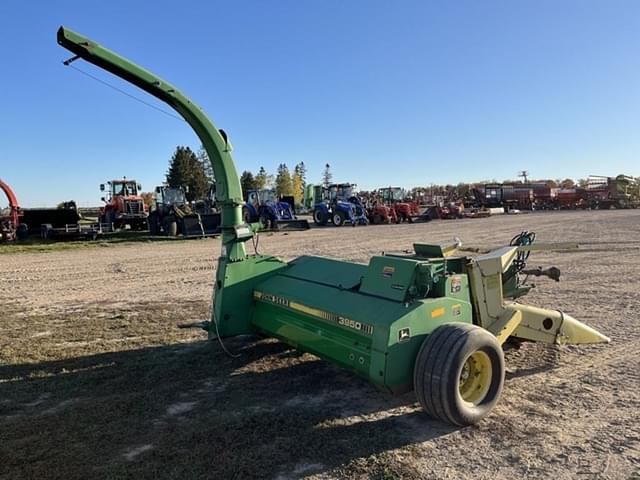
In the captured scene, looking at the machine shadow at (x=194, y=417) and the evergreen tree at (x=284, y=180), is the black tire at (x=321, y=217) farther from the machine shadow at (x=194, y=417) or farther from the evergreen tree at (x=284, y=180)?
the evergreen tree at (x=284, y=180)

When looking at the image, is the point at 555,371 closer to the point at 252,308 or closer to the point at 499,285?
the point at 499,285

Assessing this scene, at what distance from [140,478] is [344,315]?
1.72 metres

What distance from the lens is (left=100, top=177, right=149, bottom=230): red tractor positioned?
22.6 m

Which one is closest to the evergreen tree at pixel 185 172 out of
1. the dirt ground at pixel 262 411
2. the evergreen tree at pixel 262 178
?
the evergreen tree at pixel 262 178

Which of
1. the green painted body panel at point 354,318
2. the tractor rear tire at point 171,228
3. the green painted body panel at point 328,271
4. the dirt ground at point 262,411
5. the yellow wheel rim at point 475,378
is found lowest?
the dirt ground at point 262,411

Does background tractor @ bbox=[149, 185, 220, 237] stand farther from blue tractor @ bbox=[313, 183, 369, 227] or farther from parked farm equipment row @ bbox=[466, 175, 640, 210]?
parked farm equipment row @ bbox=[466, 175, 640, 210]

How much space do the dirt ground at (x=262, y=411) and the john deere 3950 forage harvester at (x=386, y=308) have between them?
30cm

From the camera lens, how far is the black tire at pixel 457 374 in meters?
3.26

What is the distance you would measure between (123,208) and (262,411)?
68.6 ft

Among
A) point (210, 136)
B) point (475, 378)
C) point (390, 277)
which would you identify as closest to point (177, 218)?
point (210, 136)

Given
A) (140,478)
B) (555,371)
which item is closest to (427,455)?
(140,478)

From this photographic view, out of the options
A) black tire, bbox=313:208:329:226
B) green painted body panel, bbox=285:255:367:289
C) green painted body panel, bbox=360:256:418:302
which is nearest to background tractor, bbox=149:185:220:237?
black tire, bbox=313:208:329:226

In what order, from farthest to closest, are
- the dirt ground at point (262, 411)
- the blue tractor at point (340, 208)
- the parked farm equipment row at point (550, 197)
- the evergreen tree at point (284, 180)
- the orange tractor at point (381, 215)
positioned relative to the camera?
the evergreen tree at point (284, 180)
the parked farm equipment row at point (550, 197)
the orange tractor at point (381, 215)
the blue tractor at point (340, 208)
the dirt ground at point (262, 411)

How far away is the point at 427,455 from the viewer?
3.10m
